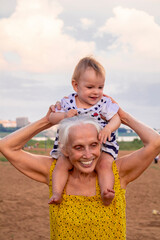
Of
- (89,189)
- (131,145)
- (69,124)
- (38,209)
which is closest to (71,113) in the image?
(69,124)

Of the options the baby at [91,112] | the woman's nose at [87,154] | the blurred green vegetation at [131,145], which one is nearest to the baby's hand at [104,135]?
the baby at [91,112]

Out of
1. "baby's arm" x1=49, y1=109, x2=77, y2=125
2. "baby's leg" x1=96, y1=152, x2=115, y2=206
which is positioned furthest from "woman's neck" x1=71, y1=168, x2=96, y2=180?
"baby's arm" x1=49, y1=109, x2=77, y2=125

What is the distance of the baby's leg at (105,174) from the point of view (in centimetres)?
310

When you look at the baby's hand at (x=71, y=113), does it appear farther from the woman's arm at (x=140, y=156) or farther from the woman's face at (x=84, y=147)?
the woman's arm at (x=140, y=156)

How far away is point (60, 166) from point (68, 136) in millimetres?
335

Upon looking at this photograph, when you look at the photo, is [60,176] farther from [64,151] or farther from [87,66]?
[87,66]

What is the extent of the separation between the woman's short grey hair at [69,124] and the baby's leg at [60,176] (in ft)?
0.56

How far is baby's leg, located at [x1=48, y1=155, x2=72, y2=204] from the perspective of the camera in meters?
3.16

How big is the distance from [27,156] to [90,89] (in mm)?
882

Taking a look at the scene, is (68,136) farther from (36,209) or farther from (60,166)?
(36,209)

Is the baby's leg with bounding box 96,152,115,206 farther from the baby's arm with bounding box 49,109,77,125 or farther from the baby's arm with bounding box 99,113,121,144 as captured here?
the baby's arm with bounding box 49,109,77,125

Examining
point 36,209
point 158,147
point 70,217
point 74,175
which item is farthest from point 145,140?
point 36,209

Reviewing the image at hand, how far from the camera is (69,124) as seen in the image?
3098mm

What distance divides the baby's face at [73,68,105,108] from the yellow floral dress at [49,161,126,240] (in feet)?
2.60
